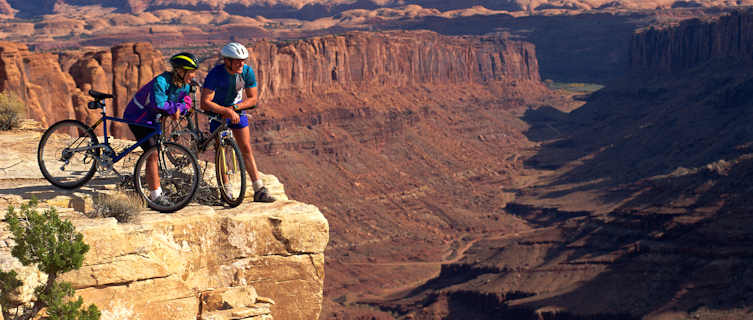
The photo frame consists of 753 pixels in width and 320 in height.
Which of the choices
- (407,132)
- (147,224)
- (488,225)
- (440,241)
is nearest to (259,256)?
(147,224)

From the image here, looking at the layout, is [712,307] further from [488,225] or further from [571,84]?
[571,84]

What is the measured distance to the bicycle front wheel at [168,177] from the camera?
1105cm

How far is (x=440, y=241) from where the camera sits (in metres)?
76.7

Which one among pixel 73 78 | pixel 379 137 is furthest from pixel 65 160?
pixel 379 137

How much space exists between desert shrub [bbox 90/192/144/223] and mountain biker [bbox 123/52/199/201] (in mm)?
624

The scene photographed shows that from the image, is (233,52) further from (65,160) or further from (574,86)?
(574,86)

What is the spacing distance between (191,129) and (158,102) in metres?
0.74

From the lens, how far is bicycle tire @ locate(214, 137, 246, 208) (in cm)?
Result: 1157

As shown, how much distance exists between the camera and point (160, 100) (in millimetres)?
11391

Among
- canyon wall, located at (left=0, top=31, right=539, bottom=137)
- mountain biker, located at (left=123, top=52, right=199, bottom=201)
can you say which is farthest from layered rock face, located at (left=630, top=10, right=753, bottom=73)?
mountain biker, located at (left=123, top=52, right=199, bottom=201)

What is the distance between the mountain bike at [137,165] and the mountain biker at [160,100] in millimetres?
105

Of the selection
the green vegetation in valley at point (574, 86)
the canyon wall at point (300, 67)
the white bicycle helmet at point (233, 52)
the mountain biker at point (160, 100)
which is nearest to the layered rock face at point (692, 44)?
the canyon wall at point (300, 67)

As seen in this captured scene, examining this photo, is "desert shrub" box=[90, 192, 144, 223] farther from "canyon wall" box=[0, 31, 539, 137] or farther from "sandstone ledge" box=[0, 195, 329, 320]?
"canyon wall" box=[0, 31, 539, 137]

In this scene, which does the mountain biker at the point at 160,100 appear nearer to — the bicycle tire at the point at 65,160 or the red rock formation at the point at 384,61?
the bicycle tire at the point at 65,160
